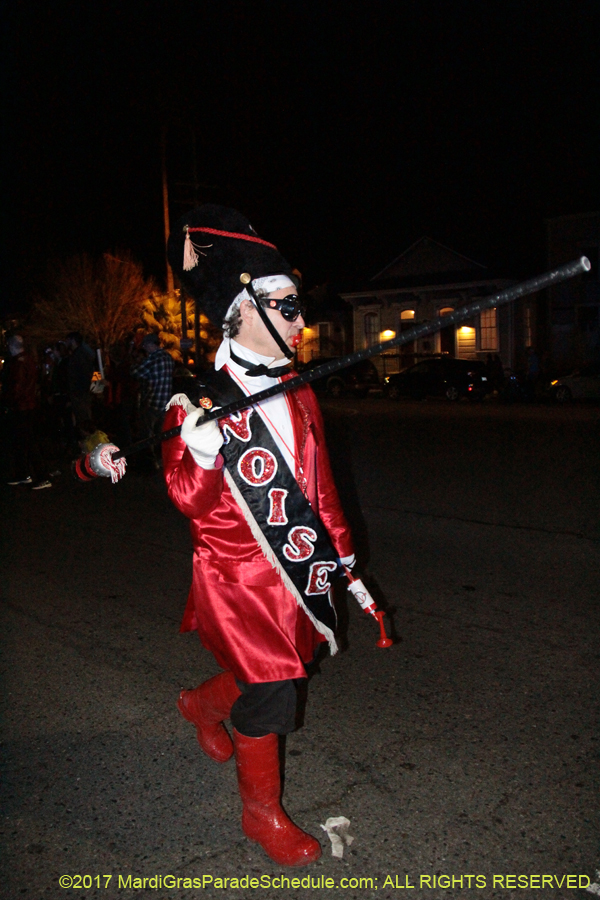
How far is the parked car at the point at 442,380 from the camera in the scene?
22.8 meters

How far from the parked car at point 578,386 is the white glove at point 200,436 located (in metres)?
20.2

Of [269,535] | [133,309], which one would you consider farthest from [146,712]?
[133,309]

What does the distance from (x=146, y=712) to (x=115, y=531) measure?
11.8 ft

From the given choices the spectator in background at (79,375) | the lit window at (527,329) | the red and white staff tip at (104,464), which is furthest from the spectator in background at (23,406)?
the lit window at (527,329)

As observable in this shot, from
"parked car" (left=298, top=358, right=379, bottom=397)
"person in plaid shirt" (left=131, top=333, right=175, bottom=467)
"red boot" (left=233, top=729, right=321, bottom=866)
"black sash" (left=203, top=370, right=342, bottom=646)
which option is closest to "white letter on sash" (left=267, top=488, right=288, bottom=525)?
"black sash" (left=203, top=370, right=342, bottom=646)

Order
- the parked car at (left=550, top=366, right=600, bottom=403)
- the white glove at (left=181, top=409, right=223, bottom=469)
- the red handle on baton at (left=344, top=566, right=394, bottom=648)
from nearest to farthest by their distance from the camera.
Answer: the white glove at (left=181, top=409, right=223, bottom=469) < the red handle on baton at (left=344, top=566, right=394, bottom=648) < the parked car at (left=550, top=366, right=600, bottom=403)

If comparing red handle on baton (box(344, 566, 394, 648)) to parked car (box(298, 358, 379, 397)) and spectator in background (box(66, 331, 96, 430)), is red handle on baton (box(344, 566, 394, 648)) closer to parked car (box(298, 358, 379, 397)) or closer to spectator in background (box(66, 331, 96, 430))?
spectator in background (box(66, 331, 96, 430))

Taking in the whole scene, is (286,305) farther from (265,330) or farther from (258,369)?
(258,369)

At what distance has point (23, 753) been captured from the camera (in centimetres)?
320

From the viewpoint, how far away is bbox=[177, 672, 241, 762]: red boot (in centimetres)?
279

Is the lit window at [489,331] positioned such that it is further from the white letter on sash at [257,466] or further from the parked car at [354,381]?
the white letter on sash at [257,466]

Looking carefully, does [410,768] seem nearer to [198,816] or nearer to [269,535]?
[198,816]

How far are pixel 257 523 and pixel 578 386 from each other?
65.8ft

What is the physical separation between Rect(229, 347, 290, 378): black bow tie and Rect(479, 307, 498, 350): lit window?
29324 mm
